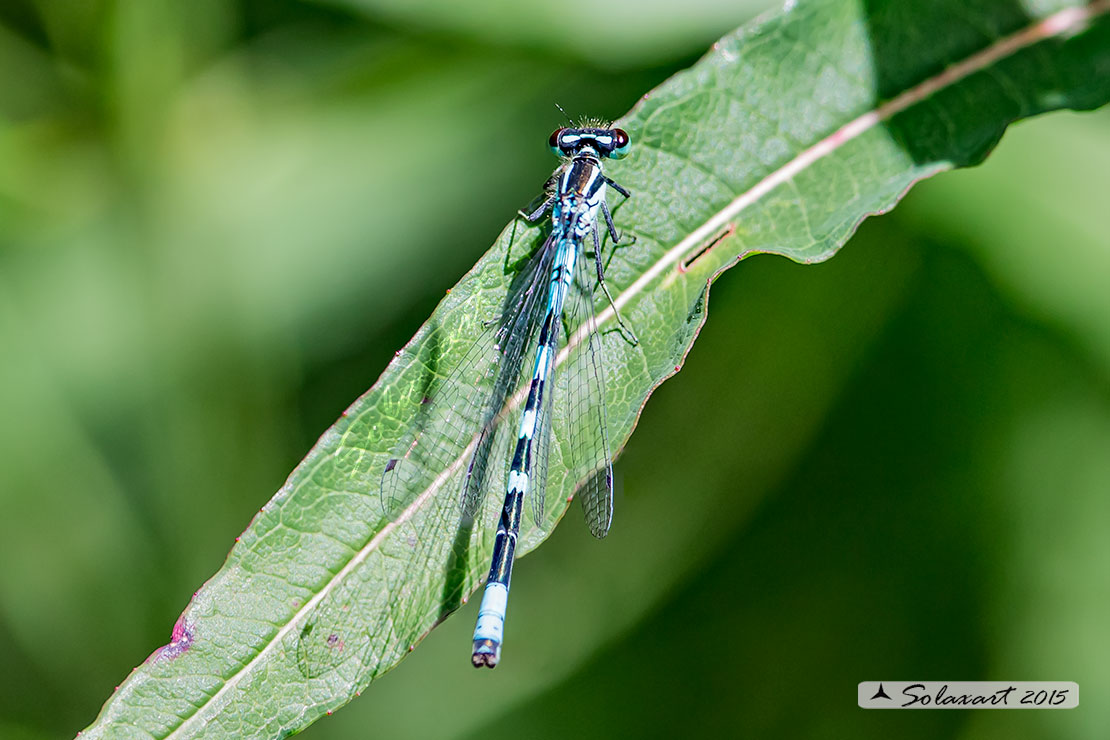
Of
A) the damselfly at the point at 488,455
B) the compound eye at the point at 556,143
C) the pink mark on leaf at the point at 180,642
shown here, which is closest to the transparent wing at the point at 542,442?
the damselfly at the point at 488,455

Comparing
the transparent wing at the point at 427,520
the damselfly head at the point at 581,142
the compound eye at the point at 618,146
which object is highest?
the damselfly head at the point at 581,142

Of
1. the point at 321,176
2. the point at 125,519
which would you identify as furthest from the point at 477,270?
the point at 125,519

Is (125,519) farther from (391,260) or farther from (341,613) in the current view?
(341,613)

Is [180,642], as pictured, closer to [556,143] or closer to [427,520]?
[427,520]

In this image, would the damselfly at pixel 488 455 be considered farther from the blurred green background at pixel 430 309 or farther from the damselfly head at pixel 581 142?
the blurred green background at pixel 430 309

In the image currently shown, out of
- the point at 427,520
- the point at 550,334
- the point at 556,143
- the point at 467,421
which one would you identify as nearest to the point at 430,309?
the point at 556,143
